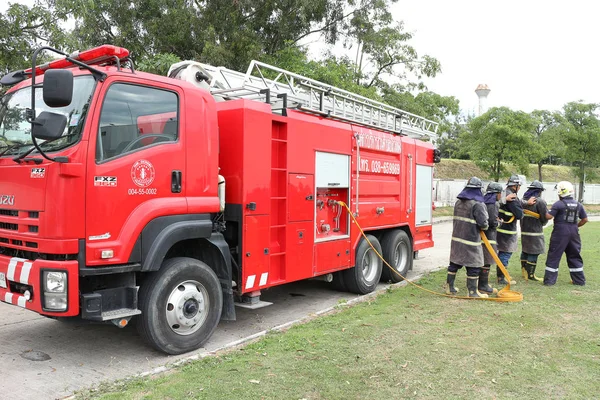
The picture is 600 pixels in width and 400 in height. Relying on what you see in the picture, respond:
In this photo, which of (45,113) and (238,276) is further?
(238,276)

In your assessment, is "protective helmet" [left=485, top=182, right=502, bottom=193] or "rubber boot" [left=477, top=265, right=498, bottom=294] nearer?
"rubber boot" [left=477, top=265, right=498, bottom=294]

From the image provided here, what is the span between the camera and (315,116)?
6.68 m

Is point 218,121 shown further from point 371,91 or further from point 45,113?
point 371,91

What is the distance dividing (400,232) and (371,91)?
12.5m

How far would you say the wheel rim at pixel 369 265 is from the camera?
26.1 ft

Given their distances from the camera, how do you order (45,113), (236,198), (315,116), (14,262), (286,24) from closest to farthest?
1. (45,113)
2. (14,262)
3. (236,198)
4. (315,116)
5. (286,24)

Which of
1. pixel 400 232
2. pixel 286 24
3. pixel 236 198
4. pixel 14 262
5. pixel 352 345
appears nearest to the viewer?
pixel 14 262

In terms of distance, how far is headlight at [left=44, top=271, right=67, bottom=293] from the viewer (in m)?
4.08

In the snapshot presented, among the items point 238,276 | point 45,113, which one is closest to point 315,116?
point 238,276

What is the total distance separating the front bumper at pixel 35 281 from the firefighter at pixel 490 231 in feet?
19.0

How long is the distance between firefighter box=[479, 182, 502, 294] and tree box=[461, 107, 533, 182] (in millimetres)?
19528

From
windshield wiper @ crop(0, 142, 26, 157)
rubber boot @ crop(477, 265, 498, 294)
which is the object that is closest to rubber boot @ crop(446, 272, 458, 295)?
rubber boot @ crop(477, 265, 498, 294)

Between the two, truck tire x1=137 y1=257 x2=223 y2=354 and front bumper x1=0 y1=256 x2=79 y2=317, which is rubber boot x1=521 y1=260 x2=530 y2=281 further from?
front bumper x1=0 y1=256 x2=79 y2=317

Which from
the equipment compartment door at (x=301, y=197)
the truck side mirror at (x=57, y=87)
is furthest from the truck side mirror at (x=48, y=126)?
the equipment compartment door at (x=301, y=197)
